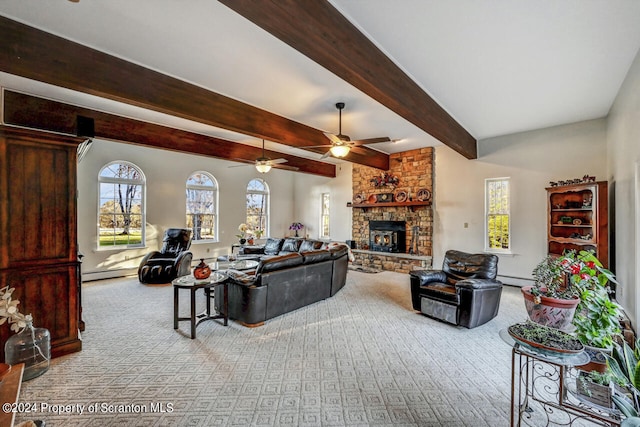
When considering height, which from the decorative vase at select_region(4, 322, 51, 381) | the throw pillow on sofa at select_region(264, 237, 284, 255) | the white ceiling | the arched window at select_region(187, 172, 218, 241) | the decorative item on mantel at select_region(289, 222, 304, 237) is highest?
the white ceiling

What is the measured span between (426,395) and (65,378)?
318 centimetres

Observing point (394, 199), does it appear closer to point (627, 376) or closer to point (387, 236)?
point (387, 236)

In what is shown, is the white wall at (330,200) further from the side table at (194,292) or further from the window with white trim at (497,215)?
the side table at (194,292)

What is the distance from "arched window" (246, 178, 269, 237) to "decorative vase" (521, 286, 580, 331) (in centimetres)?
748

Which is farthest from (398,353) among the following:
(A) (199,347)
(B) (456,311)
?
(A) (199,347)

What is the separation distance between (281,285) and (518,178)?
203 inches

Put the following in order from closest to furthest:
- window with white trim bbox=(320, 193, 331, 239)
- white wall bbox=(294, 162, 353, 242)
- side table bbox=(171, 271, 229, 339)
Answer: side table bbox=(171, 271, 229, 339)
white wall bbox=(294, 162, 353, 242)
window with white trim bbox=(320, 193, 331, 239)

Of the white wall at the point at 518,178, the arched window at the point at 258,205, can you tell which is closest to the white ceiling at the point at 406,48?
the white wall at the point at 518,178

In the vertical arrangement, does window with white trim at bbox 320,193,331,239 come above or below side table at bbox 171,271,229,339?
above

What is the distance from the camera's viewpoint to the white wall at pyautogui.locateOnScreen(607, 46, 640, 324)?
118 inches

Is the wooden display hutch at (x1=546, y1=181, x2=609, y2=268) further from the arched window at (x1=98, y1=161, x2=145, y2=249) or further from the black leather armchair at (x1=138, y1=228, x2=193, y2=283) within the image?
the arched window at (x1=98, y1=161, x2=145, y2=249)

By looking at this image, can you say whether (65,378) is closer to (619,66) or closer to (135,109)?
(135,109)

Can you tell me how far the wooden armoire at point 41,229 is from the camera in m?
2.68

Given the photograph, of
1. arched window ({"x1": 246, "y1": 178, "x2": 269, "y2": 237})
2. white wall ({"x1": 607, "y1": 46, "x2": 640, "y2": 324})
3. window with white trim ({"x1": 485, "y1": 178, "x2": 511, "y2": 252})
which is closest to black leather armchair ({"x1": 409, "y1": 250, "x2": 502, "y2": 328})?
white wall ({"x1": 607, "y1": 46, "x2": 640, "y2": 324})
